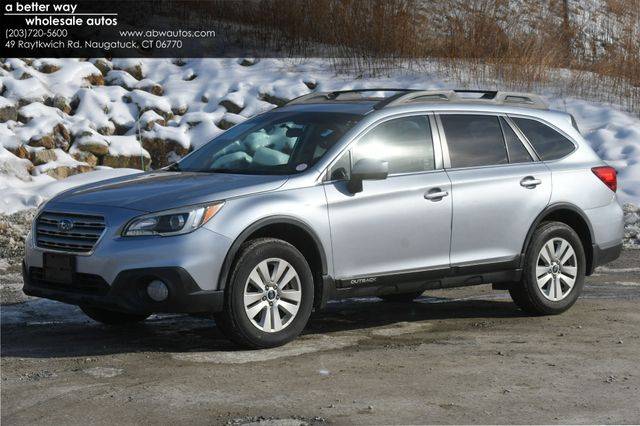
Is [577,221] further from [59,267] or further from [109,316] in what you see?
[59,267]

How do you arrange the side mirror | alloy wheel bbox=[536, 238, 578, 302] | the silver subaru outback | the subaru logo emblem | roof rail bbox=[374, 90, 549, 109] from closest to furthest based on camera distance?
the silver subaru outback, the subaru logo emblem, the side mirror, roof rail bbox=[374, 90, 549, 109], alloy wheel bbox=[536, 238, 578, 302]

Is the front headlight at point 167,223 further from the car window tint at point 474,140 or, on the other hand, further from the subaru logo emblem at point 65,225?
the car window tint at point 474,140

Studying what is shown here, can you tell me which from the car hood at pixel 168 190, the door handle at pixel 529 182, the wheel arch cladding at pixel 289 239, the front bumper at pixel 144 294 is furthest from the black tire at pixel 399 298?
the front bumper at pixel 144 294

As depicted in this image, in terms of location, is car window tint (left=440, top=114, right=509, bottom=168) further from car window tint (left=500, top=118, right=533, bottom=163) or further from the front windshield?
the front windshield

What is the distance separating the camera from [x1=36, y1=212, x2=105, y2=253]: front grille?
7.22 meters

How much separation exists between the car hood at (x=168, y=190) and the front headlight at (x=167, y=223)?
0.05m

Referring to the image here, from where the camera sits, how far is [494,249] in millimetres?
8562

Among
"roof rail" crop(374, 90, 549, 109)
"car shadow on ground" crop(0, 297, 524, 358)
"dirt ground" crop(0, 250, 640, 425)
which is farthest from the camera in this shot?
"roof rail" crop(374, 90, 549, 109)

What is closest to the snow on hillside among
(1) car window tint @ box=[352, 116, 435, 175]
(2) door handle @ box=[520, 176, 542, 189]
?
(2) door handle @ box=[520, 176, 542, 189]

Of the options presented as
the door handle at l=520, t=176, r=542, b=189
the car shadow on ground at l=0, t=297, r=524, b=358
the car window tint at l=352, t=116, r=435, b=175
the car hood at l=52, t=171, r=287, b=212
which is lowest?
the car shadow on ground at l=0, t=297, r=524, b=358

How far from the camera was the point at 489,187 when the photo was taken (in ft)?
27.9

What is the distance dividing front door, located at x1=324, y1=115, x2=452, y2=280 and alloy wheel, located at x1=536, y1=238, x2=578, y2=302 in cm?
99

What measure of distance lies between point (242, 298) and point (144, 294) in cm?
61

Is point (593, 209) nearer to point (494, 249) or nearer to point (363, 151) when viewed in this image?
point (494, 249)
